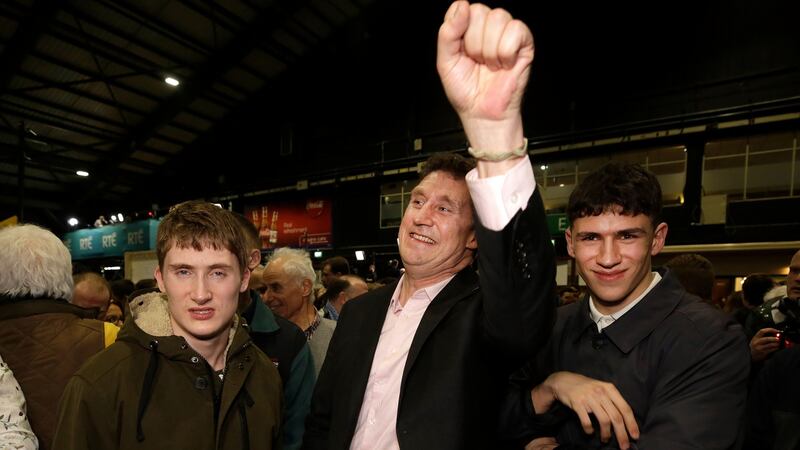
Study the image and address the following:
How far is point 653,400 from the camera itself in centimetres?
122

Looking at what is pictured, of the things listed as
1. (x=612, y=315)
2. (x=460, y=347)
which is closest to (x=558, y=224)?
(x=612, y=315)

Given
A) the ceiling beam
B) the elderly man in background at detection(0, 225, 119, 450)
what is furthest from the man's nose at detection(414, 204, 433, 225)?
the ceiling beam

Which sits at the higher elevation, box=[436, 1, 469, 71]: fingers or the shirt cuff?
box=[436, 1, 469, 71]: fingers

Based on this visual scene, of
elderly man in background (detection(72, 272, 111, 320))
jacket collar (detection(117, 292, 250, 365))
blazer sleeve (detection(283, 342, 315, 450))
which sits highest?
jacket collar (detection(117, 292, 250, 365))

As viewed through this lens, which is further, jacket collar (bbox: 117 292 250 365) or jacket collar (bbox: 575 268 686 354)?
jacket collar (bbox: 117 292 250 365)

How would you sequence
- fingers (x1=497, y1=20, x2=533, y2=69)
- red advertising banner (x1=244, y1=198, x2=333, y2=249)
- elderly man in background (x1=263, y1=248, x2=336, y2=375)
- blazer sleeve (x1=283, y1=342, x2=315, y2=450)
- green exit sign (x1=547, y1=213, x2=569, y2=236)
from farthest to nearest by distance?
red advertising banner (x1=244, y1=198, x2=333, y2=249) < green exit sign (x1=547, y1=213, x2=569, y2=236) < elderly man in background (x1=263, y1=248, x2=336, y2=375) < blazer sleeve (x1=283, y1=342, x2=315, y2=450) < fingers (x1=497, y1=20, x2=533, y2=69)

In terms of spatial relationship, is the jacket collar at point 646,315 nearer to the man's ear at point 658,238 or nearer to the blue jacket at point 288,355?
the man's ear at point 658,238

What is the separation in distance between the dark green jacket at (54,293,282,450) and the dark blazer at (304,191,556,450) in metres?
0.24

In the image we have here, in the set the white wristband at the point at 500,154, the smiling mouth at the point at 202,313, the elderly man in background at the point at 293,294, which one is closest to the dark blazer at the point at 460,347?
the white wristband at the point at 500,154

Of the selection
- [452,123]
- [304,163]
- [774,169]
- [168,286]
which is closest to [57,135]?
[304,163]

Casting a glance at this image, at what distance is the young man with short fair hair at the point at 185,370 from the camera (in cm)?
133

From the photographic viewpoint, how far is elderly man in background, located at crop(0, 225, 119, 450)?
1.63m

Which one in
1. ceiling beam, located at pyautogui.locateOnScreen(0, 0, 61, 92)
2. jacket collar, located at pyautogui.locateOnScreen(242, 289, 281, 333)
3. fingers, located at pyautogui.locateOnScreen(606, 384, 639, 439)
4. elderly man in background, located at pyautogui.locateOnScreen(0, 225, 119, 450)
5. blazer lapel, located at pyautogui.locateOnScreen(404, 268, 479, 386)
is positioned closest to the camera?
fingers, located at pyautogui.locateOnScreen(606, 384, 639, 439)

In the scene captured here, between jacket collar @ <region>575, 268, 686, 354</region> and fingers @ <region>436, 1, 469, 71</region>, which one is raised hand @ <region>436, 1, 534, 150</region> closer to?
fingers @ <region>436, 1, 469, 71</region>
